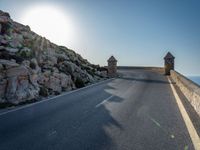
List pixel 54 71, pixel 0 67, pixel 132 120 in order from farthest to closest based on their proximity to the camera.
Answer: pixel 54 71 < pixel 0 67 < pixel 132 120

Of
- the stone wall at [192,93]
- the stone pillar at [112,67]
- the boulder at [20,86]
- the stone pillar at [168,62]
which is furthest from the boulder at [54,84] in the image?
the stone pillar at [168,62]

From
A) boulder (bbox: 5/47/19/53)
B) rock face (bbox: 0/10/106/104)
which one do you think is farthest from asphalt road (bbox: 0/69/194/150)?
boulder (bbox: 5/47/19/53)

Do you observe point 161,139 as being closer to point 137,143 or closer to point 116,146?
point 137,143

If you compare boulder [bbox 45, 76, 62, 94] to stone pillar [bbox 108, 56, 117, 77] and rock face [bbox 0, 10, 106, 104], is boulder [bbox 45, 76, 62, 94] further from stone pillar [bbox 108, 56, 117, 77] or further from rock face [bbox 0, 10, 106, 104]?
stone pillar [bbox 108, 56, 117, 77]

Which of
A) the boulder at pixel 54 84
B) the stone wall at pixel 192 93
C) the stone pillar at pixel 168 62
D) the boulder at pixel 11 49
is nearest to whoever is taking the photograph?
the stone wall at pixel 192 93

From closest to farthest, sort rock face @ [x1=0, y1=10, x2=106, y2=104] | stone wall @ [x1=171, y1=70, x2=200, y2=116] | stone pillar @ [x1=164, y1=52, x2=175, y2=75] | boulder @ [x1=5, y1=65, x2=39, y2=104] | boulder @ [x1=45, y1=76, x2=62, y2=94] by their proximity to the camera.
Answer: stone wall @ [x1=171, y1=70, x2=200, y2=116] < boulder @ [x1=5, y1=65, x2=39, y2=104] < rock face @ [x1=0, y1=10, x2=106, y2=104] < boulder @ [x1=45, y1=76, x2=62, y2=94] < stone pillar @ [x1=164, y1=52, x2=175, y2=75]

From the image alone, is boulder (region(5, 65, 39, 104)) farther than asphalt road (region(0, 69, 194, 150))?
Yes

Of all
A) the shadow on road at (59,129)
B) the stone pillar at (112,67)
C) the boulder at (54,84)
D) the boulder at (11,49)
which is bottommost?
the shadow on road at (59,129)

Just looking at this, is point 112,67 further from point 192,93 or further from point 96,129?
point 96,129

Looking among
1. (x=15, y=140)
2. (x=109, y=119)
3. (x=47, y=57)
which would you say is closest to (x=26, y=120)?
(x=15, y=140)

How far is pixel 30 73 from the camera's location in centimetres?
1577

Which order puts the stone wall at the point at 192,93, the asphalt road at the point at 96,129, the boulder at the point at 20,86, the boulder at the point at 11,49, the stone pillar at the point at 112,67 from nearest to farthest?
the asphalt road at the point at 96,129 → the stone wall at the point at 192,93 → the boulder at the point at 20,86 → the boulder at the point at 11,49 → the stone pillar at the point at 112,67

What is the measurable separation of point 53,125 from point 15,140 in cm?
161

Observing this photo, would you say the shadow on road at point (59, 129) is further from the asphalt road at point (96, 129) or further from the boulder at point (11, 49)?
the boulder at point (11, 49)
